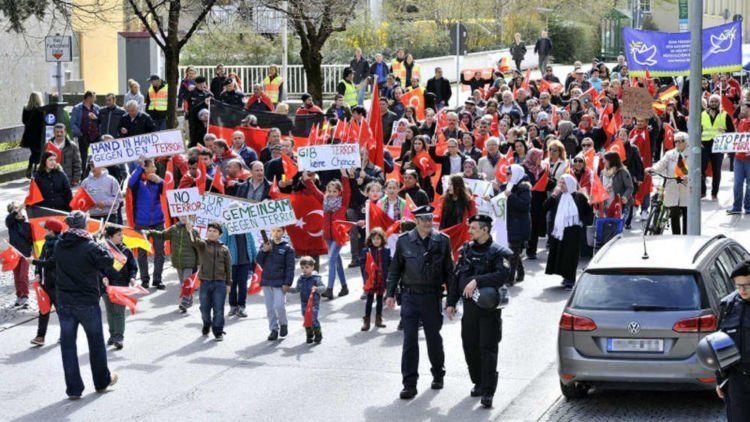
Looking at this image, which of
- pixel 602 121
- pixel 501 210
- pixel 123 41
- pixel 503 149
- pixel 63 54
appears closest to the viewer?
pixel 501 210

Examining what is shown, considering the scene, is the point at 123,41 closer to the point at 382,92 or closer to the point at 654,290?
the point at 382,92

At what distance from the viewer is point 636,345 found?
434 inches

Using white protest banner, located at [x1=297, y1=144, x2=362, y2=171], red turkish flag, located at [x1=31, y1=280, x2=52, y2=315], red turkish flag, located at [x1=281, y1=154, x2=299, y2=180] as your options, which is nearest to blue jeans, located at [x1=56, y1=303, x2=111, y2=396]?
red turkish flag, located at [x1=31, y1=280, x2=52, y2=315]

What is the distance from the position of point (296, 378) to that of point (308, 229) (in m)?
4.88

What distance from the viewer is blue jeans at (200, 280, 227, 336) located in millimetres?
14453

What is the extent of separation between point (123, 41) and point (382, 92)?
980cm

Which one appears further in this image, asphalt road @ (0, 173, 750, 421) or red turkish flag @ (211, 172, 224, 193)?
red turkish flag @ (211, 172, 224, 193)

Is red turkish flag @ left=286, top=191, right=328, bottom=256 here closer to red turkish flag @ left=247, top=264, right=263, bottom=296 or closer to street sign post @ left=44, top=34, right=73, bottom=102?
red turkish flag @ left=247, top=264, right=263, bottom=296

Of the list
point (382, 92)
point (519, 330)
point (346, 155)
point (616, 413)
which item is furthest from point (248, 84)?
point (616, 413)

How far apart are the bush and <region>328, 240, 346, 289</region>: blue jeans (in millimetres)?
47017

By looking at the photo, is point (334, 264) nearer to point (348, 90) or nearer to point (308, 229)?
point (308, 229)

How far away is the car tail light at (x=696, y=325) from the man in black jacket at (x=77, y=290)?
482cm

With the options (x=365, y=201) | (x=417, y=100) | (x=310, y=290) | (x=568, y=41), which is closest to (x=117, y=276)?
(x=310, y=290)

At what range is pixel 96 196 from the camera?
17.8 meters
